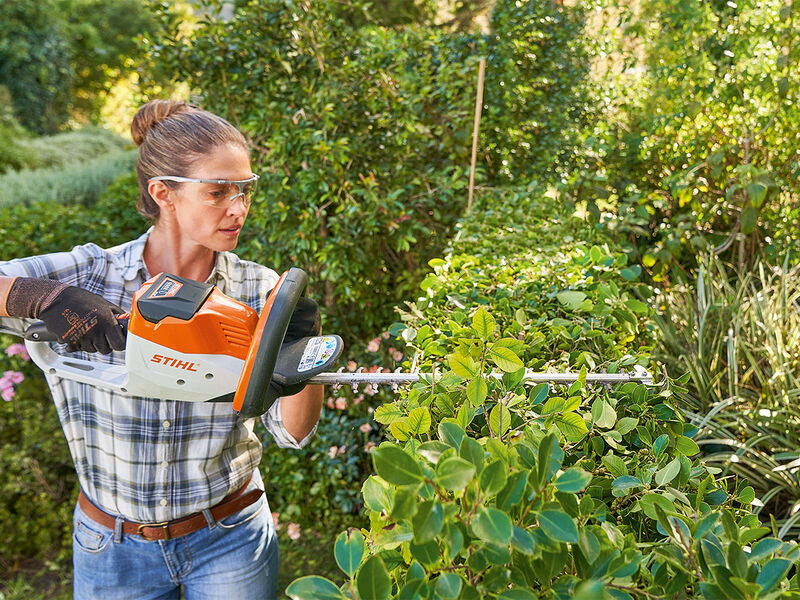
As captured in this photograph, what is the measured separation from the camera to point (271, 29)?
317cm

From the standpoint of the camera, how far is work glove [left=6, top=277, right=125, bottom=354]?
4.26 feet

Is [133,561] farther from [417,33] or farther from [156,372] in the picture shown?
[417,33]

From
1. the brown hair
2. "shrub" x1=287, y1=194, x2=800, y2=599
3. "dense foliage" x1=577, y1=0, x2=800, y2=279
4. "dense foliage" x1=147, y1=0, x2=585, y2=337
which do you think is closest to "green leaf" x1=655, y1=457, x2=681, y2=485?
"shrub" x1=287, y1=194, x2=800, y2=599

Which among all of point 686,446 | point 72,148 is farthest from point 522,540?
point 72,148

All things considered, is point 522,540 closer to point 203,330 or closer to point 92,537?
point 203,330

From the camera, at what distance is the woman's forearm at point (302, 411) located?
1.58 m

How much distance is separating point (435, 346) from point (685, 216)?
2.65 m

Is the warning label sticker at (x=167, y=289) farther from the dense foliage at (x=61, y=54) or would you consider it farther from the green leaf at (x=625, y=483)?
the dense foliage at (x=61, y=54)

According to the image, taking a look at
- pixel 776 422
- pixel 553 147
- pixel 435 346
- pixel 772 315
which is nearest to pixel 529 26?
pixel 553 147

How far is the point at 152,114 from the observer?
5.57ft

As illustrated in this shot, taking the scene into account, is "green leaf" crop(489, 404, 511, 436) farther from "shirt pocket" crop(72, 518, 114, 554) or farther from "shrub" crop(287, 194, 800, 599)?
"shirt pocket" crop(72, 518, 114, 554)

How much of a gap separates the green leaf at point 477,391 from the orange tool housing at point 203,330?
63 cm

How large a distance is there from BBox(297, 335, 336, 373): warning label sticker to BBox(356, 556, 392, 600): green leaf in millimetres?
683

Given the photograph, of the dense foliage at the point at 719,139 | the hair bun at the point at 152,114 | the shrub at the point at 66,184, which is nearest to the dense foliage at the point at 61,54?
the shrub at the point at 66,184
